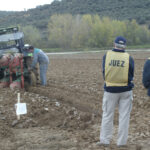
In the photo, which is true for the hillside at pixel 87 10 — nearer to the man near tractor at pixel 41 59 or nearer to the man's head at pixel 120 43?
the man near tractor at pixel 41 59

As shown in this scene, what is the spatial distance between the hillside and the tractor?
6715 cm

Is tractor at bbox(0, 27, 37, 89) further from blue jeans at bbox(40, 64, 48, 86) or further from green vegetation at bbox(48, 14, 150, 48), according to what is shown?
green vegetation at bbox(48, 14, 150, 48)

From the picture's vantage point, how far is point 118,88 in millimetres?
5410

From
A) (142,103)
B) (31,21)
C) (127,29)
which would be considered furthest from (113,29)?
(142,103)

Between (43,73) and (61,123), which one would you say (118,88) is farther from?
(43,73)

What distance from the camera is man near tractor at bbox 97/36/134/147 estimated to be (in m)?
5.42

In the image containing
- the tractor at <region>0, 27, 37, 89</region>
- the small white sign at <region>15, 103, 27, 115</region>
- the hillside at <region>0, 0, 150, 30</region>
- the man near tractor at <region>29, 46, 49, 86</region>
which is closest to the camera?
the small white sign at <region>15, 103, 27, 115</region>

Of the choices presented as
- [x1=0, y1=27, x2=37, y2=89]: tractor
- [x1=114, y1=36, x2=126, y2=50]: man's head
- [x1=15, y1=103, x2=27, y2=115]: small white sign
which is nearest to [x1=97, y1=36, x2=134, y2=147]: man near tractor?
[x1=114, y1=36, x2=126, y2=50]: man's head

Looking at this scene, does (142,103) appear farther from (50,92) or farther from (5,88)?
(5,88)

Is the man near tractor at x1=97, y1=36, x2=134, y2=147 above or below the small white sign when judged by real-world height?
above

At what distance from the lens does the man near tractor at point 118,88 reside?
5.42m

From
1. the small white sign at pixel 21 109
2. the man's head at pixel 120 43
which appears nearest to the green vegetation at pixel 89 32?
the small white sign at pixel 21 109

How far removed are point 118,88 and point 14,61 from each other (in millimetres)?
5556

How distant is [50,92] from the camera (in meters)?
9.94
